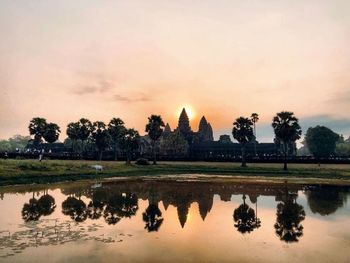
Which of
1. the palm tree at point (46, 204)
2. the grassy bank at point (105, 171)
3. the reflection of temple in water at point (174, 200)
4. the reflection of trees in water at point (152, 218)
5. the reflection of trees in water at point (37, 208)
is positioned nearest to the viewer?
the reflection of trees in water at point (152, 218)

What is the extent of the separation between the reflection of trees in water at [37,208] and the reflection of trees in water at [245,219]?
525 inches

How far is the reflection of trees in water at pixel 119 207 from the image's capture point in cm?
2545

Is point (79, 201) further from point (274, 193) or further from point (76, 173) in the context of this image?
point (76, 173)

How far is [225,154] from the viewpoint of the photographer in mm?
149500

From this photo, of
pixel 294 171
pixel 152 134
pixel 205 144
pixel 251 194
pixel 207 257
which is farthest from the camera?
pixel 205 144

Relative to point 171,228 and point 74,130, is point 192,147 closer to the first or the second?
point 74,130

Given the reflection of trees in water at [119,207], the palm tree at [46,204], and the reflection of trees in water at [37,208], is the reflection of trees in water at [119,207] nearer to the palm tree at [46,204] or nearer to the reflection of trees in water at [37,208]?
the palm tree at [46,204]

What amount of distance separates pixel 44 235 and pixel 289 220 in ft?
→ 53.3

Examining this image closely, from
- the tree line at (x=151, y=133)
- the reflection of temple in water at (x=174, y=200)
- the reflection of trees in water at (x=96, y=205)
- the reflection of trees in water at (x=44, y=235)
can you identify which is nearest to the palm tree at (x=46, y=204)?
the reflection of temple in water at (x=174, y=200)

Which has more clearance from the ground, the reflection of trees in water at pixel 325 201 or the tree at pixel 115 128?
the tree at pixel 115 128

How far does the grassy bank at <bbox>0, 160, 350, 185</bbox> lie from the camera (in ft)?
161

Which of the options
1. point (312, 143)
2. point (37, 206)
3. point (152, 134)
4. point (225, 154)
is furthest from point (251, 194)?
point (312, 143)

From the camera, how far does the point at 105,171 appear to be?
217 ft

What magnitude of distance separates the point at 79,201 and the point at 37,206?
13.8 ft
